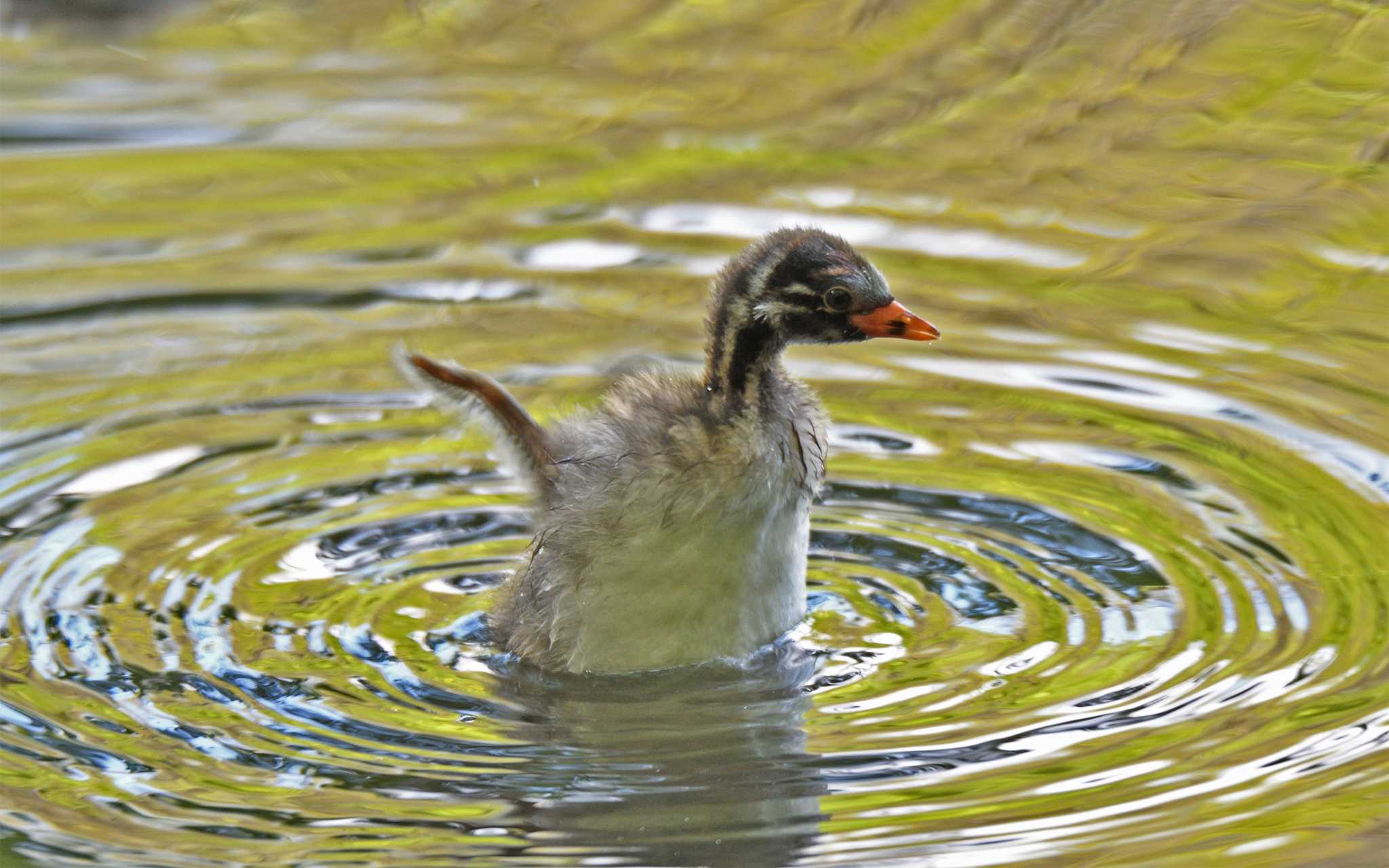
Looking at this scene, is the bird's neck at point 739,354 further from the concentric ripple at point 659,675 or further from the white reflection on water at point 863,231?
the white reflection on water at point 863,231

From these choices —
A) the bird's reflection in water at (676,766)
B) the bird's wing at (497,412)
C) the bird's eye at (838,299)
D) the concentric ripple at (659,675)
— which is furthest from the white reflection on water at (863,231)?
the bird's reflection in water at (676,766)

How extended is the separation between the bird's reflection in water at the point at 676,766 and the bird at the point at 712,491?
147 mm

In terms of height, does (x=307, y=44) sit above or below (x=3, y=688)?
above

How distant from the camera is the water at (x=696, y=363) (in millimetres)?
6242

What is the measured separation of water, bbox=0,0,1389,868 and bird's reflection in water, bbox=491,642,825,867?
0.02m

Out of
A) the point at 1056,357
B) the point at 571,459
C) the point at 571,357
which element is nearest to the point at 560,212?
the point at 571,357

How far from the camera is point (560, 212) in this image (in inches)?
456

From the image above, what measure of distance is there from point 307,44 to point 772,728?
8.74 m

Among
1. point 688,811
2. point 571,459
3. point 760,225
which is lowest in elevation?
point 688,811

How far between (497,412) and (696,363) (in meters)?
2.14

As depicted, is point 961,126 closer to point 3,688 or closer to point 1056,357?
point 1056,357

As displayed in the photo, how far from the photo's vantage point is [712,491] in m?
7.10

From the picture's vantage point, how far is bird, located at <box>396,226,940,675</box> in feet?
23.5

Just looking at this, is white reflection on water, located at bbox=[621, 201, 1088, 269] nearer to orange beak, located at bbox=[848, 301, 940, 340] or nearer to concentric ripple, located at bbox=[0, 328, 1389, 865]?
concentric ripple, located at bbox=[0, 328, 1389, 865]
